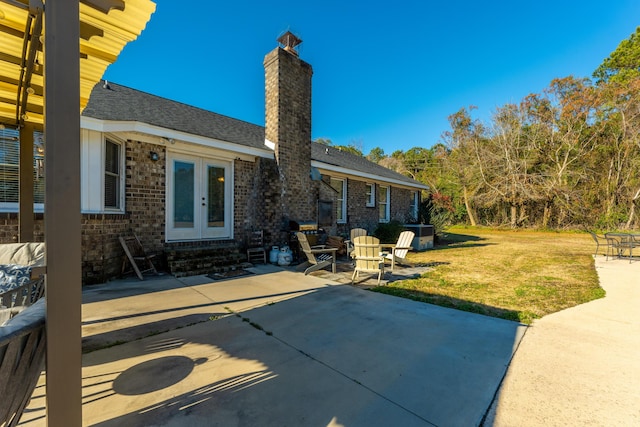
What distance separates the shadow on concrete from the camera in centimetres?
203

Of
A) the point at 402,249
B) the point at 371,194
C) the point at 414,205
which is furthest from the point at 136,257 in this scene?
the point at 414,205

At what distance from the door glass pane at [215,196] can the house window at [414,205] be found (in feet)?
40.7

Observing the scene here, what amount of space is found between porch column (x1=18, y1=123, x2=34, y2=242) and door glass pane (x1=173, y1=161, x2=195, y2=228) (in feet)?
10.0

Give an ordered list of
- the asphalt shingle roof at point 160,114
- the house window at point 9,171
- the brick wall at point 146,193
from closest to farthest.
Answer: the house window at point 9,171, the brick wall at point 146,193, the asphalt shingle roof at point 160,114

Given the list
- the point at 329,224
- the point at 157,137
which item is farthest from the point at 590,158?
the point at 157,137

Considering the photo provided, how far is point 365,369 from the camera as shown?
8.70 ft

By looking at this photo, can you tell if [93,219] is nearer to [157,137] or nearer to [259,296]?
[157,137]

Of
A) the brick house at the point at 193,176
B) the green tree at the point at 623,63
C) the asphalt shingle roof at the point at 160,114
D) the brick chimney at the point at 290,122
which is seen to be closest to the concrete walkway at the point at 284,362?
the brick house at the point at 193,176

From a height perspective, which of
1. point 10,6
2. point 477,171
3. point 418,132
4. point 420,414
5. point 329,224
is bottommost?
point 420,414

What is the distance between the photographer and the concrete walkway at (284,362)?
2043 mm

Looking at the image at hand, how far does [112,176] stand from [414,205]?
15.9 meters

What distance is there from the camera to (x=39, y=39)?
96.4 inches

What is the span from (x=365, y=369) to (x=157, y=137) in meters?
6.61

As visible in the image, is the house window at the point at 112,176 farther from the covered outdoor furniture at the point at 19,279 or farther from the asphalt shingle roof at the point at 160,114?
the covered outdoor furniture at the point at 19,279
